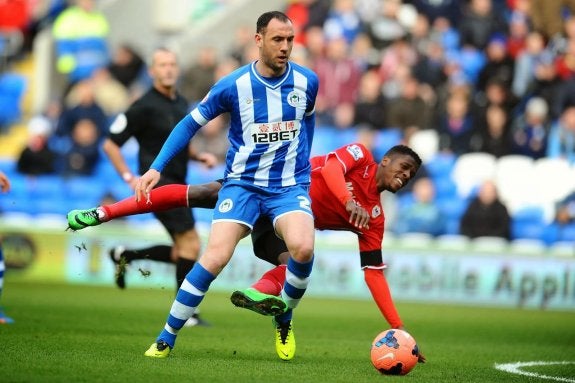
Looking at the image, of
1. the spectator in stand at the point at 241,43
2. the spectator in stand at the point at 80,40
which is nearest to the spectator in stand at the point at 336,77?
the spectator in stand at the point at 241,43

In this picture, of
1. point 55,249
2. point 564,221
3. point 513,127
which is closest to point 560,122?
point 513,127

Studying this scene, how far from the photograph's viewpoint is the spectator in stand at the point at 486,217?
676 inches

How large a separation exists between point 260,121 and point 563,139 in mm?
11111

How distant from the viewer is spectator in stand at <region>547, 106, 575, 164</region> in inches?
717

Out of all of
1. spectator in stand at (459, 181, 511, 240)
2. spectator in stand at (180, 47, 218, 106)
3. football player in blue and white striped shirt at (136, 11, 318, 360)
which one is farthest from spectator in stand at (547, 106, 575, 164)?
football player in blue and white striped shirt at (136, 11, 318, 360)

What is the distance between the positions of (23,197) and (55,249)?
226 cm

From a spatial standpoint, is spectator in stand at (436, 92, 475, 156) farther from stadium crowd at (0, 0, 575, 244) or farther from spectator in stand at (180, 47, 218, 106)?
spectator in stand at (180, 47, 218, 106)

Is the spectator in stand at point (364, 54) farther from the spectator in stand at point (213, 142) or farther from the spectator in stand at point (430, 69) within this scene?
the spectator in stand at point (213, 142)

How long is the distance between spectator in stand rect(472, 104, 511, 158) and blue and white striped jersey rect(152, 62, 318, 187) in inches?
406

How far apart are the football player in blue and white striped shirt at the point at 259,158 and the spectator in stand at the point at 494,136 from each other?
33.8 feet

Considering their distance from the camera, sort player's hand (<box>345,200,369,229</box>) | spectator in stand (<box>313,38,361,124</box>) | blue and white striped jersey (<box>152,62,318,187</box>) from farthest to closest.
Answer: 1. spectator in stand (<box>313,38,361,124</box>)
2. blue and white striped jersey (<box>152,62,318,187</box>)
3. player's hand (<box>345,200,369,229</box>)

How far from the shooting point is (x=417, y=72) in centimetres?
1934

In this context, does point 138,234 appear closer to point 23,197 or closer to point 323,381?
point 23,197

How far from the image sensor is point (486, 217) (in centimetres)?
1725
